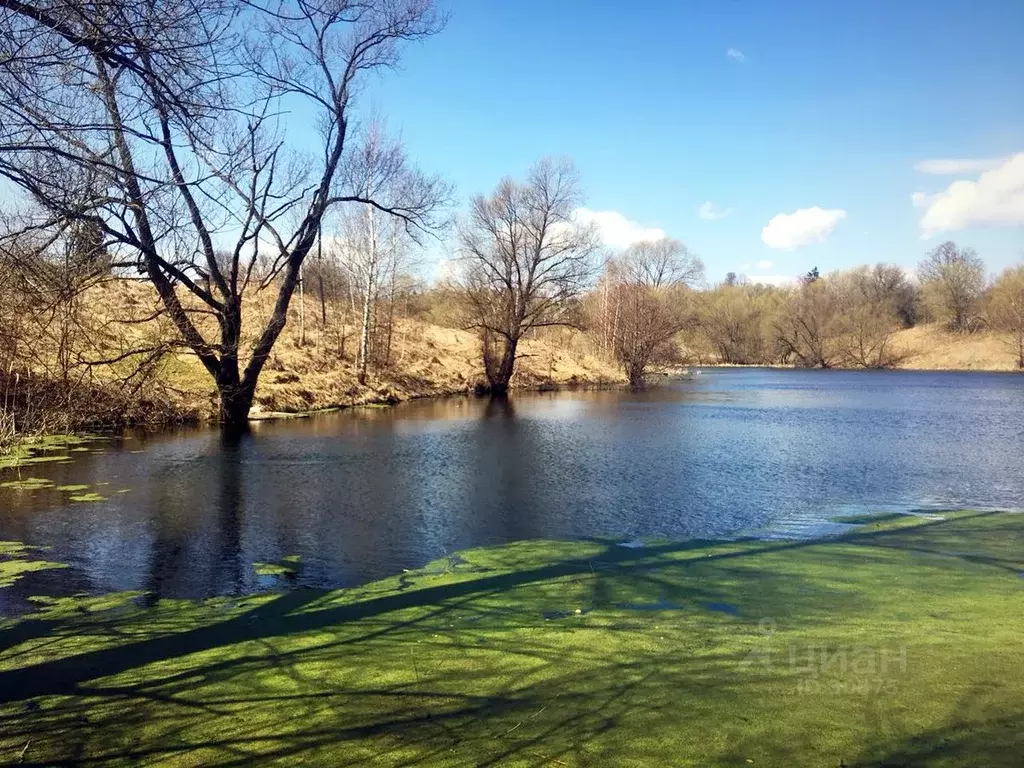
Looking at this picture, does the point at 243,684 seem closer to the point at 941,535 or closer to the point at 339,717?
the point at 339,717

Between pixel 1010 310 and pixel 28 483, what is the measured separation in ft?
278

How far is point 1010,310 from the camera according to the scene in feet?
248

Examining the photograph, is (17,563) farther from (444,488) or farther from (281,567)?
(444,488)

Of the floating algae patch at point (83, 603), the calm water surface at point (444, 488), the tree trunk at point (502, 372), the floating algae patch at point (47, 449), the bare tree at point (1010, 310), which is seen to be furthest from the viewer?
the bare tree at point (1010, 310)

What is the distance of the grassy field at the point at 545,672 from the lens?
4246 mm

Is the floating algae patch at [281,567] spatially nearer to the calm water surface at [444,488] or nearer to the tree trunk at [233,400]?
the calm water surface at [444,488]

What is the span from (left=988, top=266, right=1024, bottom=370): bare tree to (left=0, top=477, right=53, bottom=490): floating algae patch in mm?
79154

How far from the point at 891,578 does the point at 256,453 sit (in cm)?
1382

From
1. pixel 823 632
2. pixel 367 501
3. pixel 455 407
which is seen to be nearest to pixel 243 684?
pixel 823 632

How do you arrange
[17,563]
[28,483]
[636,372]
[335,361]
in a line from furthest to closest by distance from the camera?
1. [636,372]
2. [335,361]
3. [28,483]
4. [17,563]

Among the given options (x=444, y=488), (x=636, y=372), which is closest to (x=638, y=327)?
(x=636, y=372)

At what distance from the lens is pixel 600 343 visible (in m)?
52.8

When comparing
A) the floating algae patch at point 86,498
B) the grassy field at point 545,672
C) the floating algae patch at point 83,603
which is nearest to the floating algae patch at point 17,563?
the grassy field at point 545,672

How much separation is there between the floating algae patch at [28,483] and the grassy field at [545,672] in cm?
521
